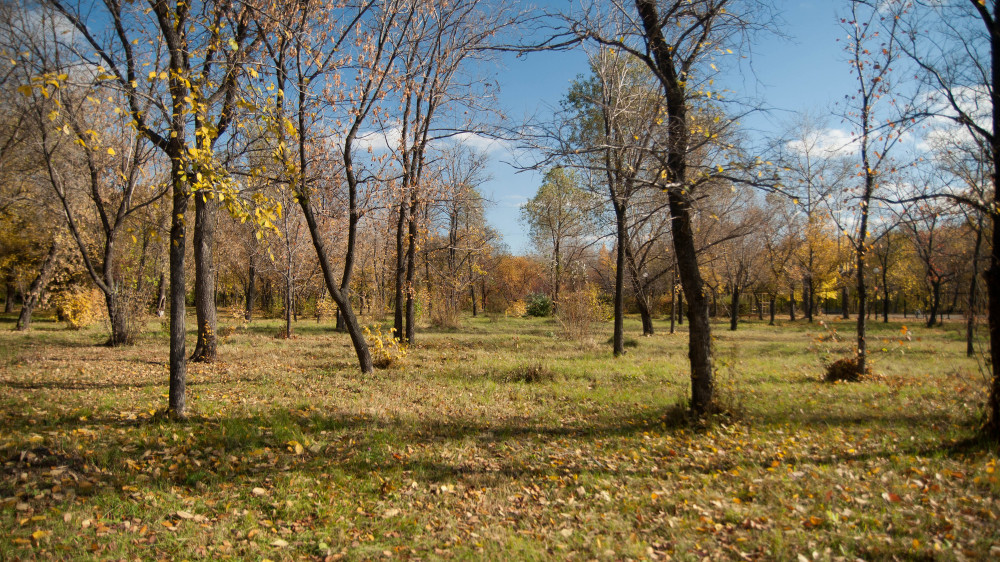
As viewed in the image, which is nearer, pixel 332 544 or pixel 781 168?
pixel 332 544

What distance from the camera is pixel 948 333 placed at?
71.5 feet

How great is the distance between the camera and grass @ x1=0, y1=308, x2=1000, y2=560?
3.46 meters

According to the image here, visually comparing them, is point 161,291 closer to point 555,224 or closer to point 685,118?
point 555,224

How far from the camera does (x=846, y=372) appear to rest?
1016 centimetres

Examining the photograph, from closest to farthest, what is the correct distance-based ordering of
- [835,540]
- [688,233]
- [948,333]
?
[835,540], [688,233], [948,333]

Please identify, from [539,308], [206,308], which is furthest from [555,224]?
[206,308]

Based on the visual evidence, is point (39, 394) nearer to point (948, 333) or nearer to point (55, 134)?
point (55, 134)

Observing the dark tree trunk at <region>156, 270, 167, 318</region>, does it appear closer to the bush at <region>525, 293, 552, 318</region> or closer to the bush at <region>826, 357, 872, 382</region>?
the bush at <region>826, 357, 872, 382</region>

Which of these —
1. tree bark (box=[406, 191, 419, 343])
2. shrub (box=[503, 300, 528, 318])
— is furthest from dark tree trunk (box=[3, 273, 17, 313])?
shrub (box=[503, 300, 528, 318])

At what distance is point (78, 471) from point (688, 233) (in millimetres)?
7388

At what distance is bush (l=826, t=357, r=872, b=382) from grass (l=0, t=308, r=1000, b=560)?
1.05 metres

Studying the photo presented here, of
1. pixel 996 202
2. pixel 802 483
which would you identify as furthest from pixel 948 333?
pixel 802 483

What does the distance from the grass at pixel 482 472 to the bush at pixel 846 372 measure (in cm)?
105

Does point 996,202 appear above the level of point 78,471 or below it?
above
